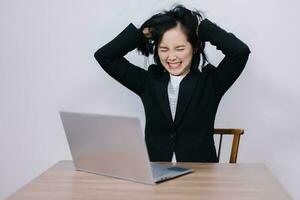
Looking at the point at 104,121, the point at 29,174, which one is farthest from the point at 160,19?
the point at 29,174

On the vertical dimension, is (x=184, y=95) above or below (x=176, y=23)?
below

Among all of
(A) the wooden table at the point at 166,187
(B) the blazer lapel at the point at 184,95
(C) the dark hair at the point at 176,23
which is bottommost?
(A) the wooden table at the point at 166,187

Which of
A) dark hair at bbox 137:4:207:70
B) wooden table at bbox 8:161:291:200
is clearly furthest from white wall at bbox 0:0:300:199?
wooden table at bbox 8:161:291:200

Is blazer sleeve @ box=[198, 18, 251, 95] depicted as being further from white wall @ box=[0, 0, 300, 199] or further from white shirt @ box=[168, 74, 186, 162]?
white wall @ box=[0, 0, 300, 199]

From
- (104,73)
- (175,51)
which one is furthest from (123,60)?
(104,73)

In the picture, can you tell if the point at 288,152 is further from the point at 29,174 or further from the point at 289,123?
the point at 29,174

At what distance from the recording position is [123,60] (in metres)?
1.81

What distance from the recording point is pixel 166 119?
1688mm

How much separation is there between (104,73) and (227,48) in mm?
752

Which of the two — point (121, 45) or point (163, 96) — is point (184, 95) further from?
point (121, 45)

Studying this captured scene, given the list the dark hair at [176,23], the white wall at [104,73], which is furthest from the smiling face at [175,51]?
the white wall at [104,73]

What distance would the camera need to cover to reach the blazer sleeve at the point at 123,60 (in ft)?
5.75

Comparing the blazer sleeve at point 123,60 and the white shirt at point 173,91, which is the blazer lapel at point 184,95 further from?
the blazer sleeve at point 123,60

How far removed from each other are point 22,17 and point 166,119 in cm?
→ 100
